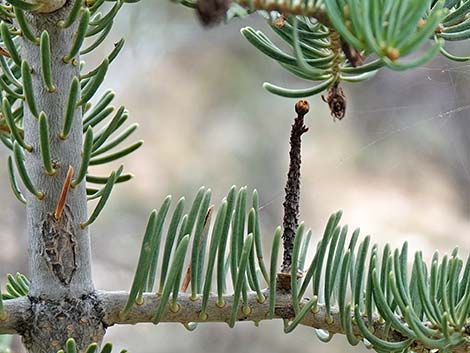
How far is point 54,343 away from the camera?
1.05 feet

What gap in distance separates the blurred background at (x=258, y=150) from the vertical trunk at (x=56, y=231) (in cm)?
119

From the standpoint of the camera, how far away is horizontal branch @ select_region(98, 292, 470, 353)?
331 mm

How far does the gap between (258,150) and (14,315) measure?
4.68ft

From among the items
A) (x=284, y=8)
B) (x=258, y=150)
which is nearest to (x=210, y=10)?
(x=284, y=8)

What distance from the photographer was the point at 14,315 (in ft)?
1.04

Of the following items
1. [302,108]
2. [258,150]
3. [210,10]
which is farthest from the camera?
[258,150]

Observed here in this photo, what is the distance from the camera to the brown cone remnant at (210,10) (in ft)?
0.67

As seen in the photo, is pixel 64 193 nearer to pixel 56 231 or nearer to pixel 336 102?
pixel 56 231

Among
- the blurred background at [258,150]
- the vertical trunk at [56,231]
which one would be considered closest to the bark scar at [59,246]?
the vertical trunk at [56,231]

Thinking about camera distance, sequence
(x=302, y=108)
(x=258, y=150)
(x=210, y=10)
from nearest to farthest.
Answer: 1. (x=210, y=10)
2. (x=302, y=108)
3. (x=258, y=150)

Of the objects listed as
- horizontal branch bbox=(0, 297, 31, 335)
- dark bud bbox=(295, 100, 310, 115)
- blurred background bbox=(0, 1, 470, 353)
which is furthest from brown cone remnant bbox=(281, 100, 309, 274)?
blurred background bbox=(0, 1, 470, 353)

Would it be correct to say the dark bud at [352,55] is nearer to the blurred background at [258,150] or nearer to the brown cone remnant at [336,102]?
the brown cone remnant at [336,102]

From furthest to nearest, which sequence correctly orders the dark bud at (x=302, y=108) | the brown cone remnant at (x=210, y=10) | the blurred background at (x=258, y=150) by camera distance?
1. the blurred background at (x=258, y=150)
2. the dark bud at (x=302, y=108)
3. the brown cone remnant at (x=210, y=10)

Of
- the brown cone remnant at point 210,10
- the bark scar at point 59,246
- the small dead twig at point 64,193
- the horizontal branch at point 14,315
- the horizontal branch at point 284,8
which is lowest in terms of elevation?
the horizontal branch at point 14,315
